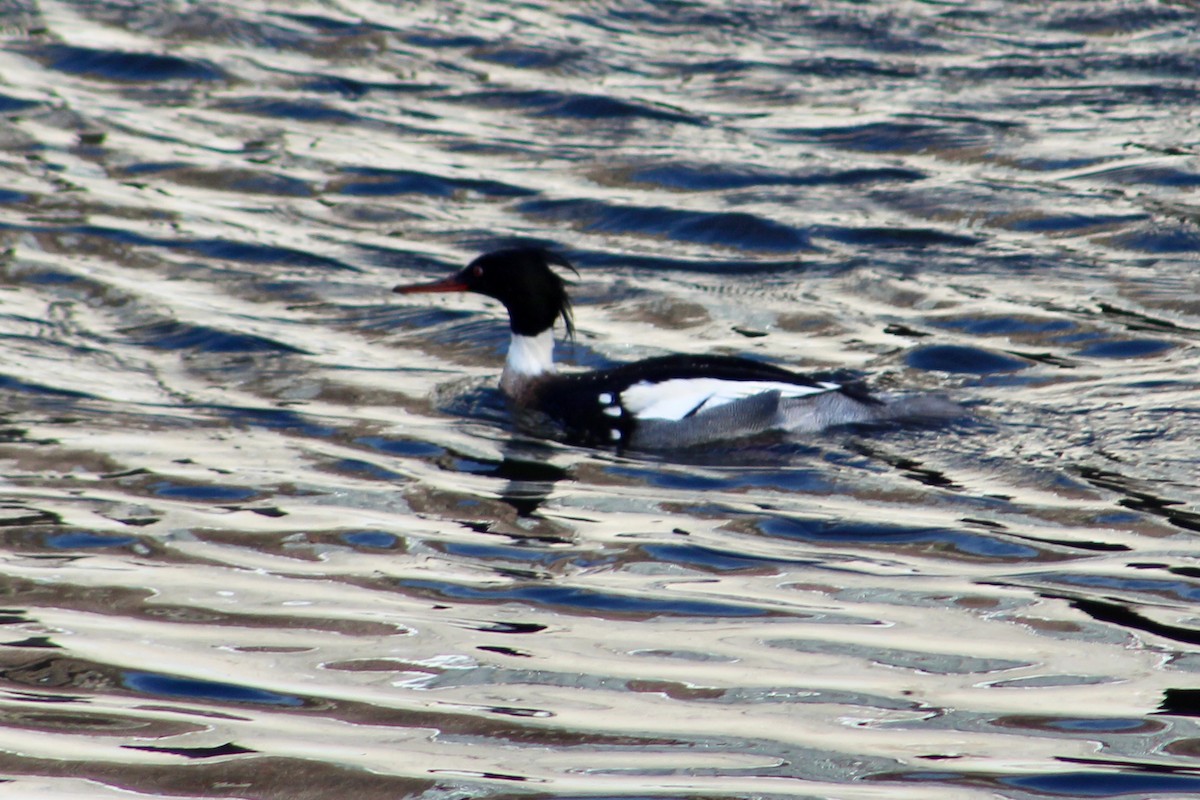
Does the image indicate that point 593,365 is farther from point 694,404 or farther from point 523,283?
point 694,404

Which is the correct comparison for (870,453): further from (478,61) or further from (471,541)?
(478,61)

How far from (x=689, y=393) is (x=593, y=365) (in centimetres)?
167

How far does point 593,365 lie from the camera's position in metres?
9.98

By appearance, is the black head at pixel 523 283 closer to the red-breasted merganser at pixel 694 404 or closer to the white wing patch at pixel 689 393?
the red-breasted merganser at pixel 694 404

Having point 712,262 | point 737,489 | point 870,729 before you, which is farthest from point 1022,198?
point 870,729

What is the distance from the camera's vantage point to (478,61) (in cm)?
1677

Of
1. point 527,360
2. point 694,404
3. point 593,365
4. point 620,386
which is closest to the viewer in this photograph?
point 694,404

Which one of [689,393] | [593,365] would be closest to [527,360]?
[593,365]

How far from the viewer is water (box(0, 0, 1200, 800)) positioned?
4.53 metres

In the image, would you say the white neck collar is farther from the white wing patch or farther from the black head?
the white wing patch

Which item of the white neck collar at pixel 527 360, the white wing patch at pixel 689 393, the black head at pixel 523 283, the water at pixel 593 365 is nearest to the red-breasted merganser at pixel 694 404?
the white wing patch at pixel 689 393

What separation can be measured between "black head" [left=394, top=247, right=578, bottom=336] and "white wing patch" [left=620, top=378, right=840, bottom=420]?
42.0 inches

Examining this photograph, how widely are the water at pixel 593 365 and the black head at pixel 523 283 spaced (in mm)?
531

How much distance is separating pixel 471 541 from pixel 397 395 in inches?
102
